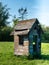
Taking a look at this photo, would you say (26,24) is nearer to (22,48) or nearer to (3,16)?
(22,48)

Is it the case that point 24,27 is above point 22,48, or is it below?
above

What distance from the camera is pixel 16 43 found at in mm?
22312

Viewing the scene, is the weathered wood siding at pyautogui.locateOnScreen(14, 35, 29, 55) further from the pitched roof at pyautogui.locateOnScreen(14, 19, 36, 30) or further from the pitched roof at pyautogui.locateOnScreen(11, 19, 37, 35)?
the pitched roof at pyautogui.locateOnScreen(14, 19, 36, 30)

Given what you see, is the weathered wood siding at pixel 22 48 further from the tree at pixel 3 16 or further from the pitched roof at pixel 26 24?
the tree at pixel 3 16

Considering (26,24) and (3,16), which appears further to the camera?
(3,16)

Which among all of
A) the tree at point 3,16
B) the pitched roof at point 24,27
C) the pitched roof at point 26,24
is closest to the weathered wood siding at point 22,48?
the pitched roof at point 24,27

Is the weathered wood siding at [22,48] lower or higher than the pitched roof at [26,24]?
lower

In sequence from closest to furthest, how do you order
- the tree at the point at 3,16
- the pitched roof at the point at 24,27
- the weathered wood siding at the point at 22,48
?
the weathered wood siding at the point at 22,48 → the pitched roof at the point at 24,27 → the tree at the point at 3,16

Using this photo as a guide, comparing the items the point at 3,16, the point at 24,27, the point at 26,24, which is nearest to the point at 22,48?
the point at 24,27

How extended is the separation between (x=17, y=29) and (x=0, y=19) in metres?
44.3

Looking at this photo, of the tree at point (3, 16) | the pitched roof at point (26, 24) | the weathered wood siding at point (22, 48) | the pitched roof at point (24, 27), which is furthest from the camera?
the tree at point (3, 16)

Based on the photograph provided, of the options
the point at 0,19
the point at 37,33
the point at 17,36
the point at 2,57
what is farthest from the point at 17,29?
the point at 0,19

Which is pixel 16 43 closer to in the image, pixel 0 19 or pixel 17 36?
pixel 17 36

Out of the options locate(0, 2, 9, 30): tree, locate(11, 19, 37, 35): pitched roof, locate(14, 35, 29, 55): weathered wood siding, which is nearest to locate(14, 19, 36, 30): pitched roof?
locate(11, 19, 37, 35): pitched roof
